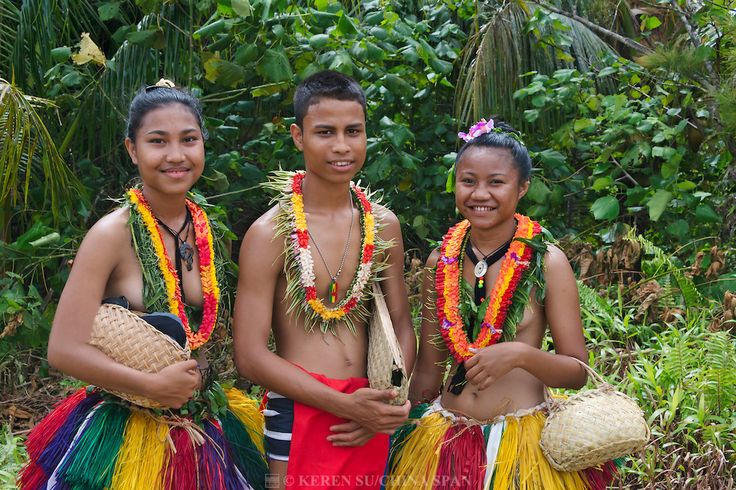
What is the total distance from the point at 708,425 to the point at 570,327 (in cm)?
137

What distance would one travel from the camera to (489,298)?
273cm

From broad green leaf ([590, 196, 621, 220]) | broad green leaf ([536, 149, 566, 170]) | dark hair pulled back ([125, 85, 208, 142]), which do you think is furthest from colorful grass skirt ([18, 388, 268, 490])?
broad green leaf ([590, 196, 621, 220])

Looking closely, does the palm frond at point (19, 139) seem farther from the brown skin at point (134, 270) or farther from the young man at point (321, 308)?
the young man at point (321, 308)

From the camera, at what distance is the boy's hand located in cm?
248

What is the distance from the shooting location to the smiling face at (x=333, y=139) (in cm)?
267

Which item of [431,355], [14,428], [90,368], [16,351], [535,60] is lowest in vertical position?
[14,428]

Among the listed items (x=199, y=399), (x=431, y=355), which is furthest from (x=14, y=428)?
(x=431, y=355)

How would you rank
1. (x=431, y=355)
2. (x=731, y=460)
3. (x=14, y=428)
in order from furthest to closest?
(x=14, y=428), (x=731, y=460), (x=431, y=355)

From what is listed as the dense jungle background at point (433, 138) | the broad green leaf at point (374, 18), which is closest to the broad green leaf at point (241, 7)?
the dense jungle background at point (433, 138)

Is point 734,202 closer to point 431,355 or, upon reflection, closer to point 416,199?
point 416,199

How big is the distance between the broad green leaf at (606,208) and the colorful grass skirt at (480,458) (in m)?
2.24

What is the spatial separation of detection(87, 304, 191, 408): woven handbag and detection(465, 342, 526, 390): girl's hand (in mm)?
869

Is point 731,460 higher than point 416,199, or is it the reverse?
point 416,199

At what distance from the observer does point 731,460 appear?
11.6ft
